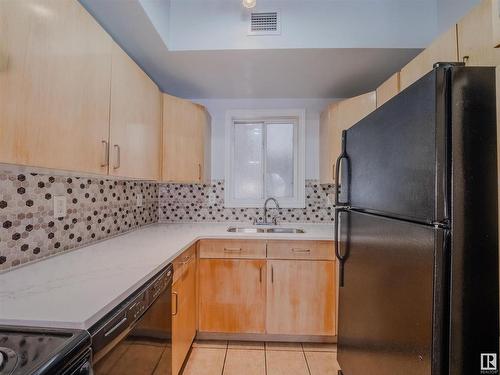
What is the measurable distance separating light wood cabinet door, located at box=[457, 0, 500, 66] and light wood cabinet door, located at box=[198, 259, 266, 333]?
169 centimetres

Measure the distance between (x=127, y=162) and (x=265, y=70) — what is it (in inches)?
50.1

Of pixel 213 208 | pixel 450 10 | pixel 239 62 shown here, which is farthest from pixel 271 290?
pixel 450 10

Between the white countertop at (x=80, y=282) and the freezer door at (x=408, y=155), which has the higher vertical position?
the freezer door at (x=408, y=155)

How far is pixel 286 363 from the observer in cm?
180

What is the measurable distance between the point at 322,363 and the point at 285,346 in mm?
303

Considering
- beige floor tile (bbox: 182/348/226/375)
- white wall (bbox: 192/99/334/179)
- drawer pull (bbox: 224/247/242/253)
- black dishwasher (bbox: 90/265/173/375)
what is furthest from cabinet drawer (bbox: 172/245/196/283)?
white wall (bbox: 192/99/334/179)

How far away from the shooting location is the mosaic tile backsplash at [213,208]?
2646mm

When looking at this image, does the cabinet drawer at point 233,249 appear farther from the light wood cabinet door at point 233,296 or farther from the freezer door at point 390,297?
the freezer door at point 390,297

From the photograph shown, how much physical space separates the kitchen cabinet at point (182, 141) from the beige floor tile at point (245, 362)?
142 centimetres

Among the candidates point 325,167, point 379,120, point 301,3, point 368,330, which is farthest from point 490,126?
point 325,167

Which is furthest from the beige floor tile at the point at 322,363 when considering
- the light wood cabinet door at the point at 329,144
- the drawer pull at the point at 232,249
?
the light wood cabinet door at the point at 329,144

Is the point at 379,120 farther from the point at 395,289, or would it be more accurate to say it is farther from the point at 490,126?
the point at 395,289

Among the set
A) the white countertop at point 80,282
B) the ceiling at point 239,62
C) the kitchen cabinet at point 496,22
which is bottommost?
the white countertop at point 80,282

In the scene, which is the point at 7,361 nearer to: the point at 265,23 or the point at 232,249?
the point at 232,249
